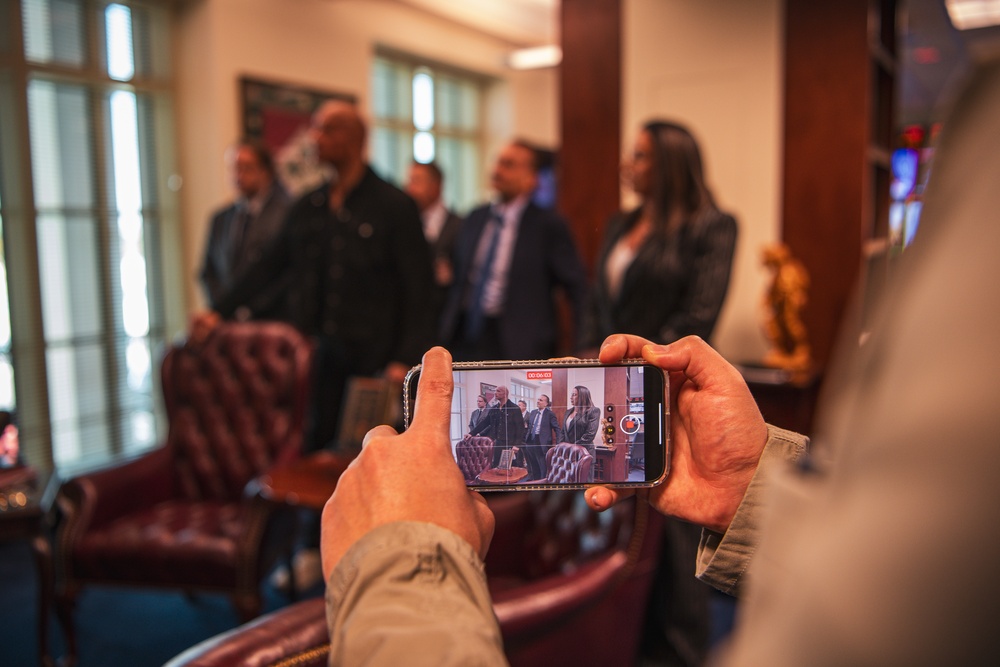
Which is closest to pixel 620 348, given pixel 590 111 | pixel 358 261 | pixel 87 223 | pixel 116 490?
pixel 358 261

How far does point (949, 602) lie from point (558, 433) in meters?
0.42

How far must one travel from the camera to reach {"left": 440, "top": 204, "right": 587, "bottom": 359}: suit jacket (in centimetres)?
356

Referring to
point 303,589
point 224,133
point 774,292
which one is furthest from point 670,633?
point 224,133

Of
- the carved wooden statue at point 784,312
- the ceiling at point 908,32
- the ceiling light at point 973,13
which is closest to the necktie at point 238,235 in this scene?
the carved wooden statue at point 784,312

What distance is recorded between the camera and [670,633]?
6.41ft

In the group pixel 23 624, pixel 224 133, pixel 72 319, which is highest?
pixel 224 133

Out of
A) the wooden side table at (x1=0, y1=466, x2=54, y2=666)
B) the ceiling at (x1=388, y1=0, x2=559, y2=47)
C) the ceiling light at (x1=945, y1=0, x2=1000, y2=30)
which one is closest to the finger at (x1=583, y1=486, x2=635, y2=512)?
the wooden side table at (x1=0, y1=466, x2=54, y2=666)

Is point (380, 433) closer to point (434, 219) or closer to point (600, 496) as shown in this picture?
point (600, 496)

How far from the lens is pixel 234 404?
9.50 feet

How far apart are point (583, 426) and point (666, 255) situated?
1882 millimetres

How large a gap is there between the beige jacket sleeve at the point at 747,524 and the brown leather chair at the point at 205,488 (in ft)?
6.06

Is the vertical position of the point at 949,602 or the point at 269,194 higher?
the point at 269,194

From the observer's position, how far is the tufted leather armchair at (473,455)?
2.26 feet

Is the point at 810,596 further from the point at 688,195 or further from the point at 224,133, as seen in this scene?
the point at 224,133
